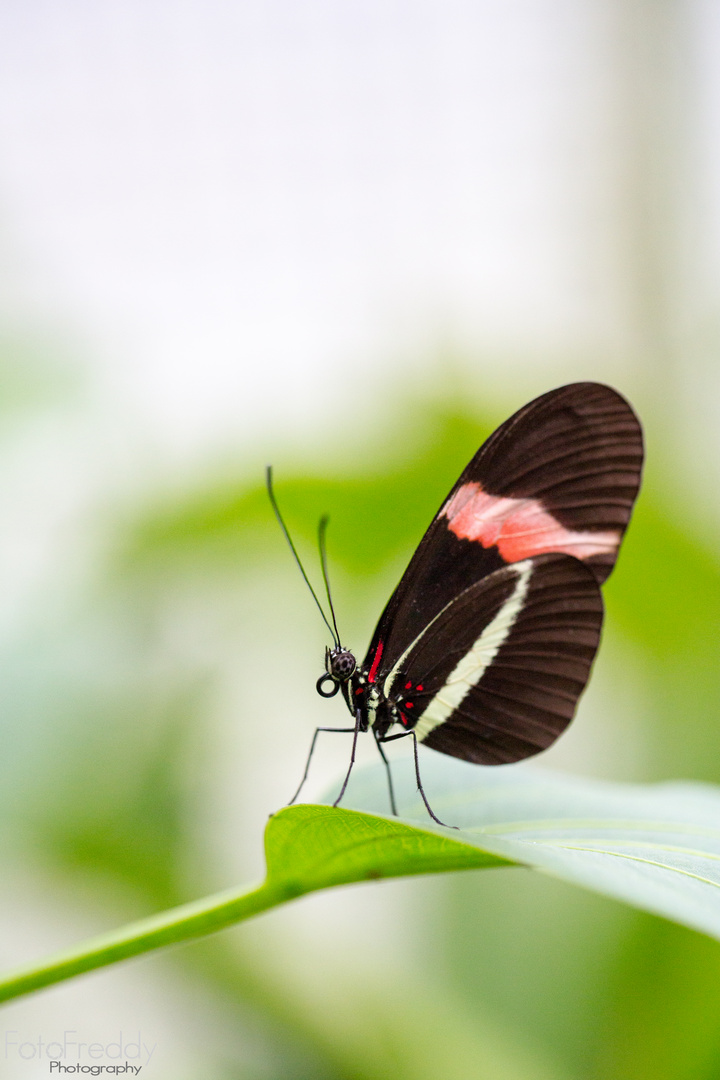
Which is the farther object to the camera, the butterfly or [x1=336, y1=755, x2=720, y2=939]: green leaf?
the butterfly

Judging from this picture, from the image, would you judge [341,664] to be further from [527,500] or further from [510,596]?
[527,500]

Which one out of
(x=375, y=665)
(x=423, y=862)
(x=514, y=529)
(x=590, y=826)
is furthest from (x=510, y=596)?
(x=423, y=862)

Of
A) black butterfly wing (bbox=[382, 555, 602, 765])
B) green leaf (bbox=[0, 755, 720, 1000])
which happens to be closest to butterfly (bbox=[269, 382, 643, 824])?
black butterfly wing (bbox=[382, 555, 602, 765])

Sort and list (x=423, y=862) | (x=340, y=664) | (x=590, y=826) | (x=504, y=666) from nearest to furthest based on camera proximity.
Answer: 1. (x=423, y=862)
2. (x=590, y=826)
3. (x=340, y=664)
4. (x=504, y=666)

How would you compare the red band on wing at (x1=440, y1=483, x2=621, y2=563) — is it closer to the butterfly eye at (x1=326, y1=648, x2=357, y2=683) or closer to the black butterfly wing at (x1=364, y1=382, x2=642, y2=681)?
the black butterfly wing at (x1=364, y1=382, x2=642, y2=681)

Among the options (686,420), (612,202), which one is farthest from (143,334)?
(612,202)

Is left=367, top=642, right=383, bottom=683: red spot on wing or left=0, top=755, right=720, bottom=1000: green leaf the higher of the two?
left=0, top=755, right=720, bottom=1000: green leaf

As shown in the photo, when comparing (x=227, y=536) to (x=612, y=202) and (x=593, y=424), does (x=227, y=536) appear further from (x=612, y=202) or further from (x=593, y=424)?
(x=612, y=202)
